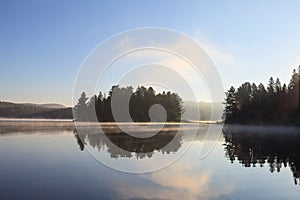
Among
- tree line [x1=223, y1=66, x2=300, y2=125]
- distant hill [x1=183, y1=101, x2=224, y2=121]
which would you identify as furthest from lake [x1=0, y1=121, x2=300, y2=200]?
tree line [x1=223, y1=66, x2=300, y2=125]

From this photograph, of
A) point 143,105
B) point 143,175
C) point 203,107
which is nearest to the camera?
point 143,175

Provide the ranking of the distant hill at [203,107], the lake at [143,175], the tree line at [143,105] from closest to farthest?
the lake at [143,175]
the distant hill at [203,107]
the tree line at [143,105]

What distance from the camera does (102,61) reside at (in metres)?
15.0

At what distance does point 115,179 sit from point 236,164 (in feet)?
26.7

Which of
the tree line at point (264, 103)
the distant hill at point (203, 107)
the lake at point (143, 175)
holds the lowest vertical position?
the lake at point (143, 175)

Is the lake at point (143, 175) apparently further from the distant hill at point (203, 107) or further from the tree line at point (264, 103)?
the tree line at point (264, 103)

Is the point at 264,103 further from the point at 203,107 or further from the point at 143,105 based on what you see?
the point at 203,107

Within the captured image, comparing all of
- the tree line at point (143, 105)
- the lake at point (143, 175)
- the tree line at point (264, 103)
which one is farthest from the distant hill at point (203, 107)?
the tree line at point (264, 103)

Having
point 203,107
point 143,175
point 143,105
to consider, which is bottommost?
point 143,175

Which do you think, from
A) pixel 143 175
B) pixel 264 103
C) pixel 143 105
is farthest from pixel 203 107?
pixel 264 103

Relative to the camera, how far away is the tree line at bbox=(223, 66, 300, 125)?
7319 centimetres

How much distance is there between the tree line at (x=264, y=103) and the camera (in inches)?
2881

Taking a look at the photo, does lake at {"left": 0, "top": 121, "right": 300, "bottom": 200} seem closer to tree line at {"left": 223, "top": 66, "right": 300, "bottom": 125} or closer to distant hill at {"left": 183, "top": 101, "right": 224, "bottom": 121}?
distant hill at {"left": 183, "top": 101, "right": 224, "bottom": 121}

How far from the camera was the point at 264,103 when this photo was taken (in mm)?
82500
